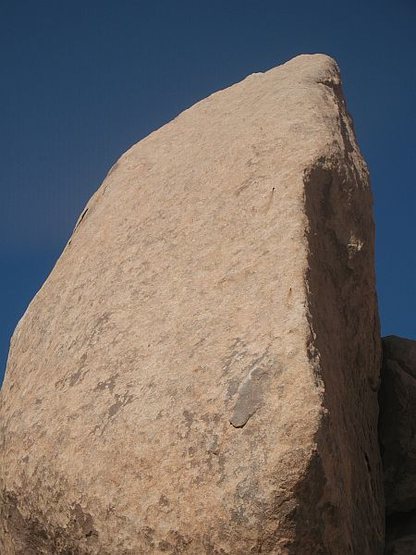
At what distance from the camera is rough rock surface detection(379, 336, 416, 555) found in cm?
344

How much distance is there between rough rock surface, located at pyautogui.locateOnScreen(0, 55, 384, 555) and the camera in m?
2.25

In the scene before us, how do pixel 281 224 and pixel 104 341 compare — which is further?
pixel 104 341

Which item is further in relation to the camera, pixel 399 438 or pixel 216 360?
pixel 399 438

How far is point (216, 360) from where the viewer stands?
246 cm

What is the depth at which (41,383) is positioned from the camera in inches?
117

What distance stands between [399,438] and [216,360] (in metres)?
1.45

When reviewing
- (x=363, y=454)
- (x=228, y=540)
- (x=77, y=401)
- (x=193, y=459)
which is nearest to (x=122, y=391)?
(x=77, y=401)

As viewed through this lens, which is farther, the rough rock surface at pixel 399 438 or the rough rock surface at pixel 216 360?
the rough rock surface at pixel 399 438

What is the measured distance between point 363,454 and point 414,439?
55cm

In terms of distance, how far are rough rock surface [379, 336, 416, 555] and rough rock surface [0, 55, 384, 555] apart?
0.42ft

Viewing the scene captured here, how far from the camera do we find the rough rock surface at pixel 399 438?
3441mm

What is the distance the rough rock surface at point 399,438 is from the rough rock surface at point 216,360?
0.13 metres

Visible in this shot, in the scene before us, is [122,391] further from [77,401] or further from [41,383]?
[41,383]

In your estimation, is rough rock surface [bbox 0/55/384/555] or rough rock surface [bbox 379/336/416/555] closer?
rough rock surface [bbox 0/55/384/555]
